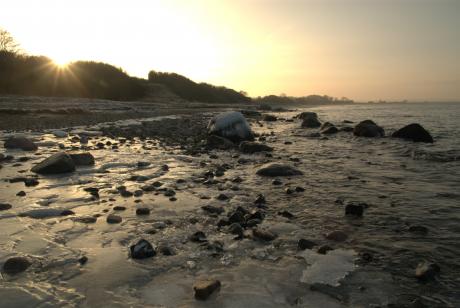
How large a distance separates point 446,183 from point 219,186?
4.16 metres

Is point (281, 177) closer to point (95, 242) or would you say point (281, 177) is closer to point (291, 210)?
point (291, 210)

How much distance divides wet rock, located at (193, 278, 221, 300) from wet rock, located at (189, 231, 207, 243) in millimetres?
967

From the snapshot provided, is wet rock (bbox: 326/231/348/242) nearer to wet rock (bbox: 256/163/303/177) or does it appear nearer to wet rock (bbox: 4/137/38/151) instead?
wet rock (bbox: 256/163/303/177)

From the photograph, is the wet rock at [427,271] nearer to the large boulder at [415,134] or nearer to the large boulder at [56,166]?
the large boulder at [56,166]

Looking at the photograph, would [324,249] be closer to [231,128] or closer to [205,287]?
[205,287]

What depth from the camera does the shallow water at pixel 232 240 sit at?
10.2 feet

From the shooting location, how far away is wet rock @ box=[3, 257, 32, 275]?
332cm

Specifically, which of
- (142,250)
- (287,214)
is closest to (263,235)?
(287,214)

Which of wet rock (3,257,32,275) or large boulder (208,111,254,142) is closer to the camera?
wet rock (3,257,32,275)

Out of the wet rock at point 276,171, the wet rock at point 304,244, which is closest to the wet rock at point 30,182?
the wet rock at point 276,171

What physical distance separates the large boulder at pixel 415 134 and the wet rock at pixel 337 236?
11.1 metres

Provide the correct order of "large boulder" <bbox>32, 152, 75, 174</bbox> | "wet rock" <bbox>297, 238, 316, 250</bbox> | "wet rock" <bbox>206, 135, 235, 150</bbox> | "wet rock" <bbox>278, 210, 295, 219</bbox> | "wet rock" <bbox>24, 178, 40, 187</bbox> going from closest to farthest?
"wet rock" <bbox>297, 238, 316, 250</bbox>, "wet rock" <bbox>278, 210, 295, 219</bbox>, "wet rock" <bbox>24, 178, 40, 187</bbox>, "large boulder" <bbox>32, 152, 75, 174</bbox>, "wet rock" <bbox>206, 135, 235, 150</bbox>

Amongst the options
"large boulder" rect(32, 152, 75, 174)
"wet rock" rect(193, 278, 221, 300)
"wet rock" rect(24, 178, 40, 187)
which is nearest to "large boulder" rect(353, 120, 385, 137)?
"large boulder" rect(32, 152, 75, 174)

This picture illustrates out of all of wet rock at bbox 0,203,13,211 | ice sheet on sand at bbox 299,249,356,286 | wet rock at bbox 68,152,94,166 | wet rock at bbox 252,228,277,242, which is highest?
wet rock at bbox 68,152,94,166
